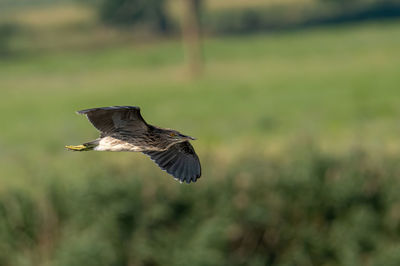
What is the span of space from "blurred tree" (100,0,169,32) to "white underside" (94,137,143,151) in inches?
2792

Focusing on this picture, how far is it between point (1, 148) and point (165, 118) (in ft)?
24.7

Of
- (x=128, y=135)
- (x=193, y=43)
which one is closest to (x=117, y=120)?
(x=128, y=135)

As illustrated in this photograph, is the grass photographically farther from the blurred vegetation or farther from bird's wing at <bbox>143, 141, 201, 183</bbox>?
bird's wing at <bbox>143, 141, 201, 183</bbox>

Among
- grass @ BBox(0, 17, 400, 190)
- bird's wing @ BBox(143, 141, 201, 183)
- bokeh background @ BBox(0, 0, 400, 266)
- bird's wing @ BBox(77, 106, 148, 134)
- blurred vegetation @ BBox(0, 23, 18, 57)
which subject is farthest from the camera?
blurred vegetation @ BBox(0, 23, 18, 57)

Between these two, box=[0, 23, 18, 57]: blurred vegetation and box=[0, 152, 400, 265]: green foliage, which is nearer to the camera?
box=[0, 152, 400, 265]: green foliage

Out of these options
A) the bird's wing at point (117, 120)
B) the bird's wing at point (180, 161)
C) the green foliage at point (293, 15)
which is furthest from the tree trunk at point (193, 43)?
the bird's wing at point (117, 120)

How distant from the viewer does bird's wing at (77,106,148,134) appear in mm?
7174

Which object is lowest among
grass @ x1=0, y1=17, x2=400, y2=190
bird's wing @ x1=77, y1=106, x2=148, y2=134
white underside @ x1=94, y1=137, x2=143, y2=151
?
grass @ x1=0, y1=17, x2=400, y2=190

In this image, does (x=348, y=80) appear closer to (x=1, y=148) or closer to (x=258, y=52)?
(x=258, y=52)

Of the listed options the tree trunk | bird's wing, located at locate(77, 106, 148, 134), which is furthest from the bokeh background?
bird's wing, located at locate(77, 106, 148, 134)

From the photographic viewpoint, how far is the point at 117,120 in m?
7.37

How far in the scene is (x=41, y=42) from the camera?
7638 centimetres

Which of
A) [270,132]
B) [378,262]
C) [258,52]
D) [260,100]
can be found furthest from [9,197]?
[258,52]

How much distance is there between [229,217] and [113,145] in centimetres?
1015
